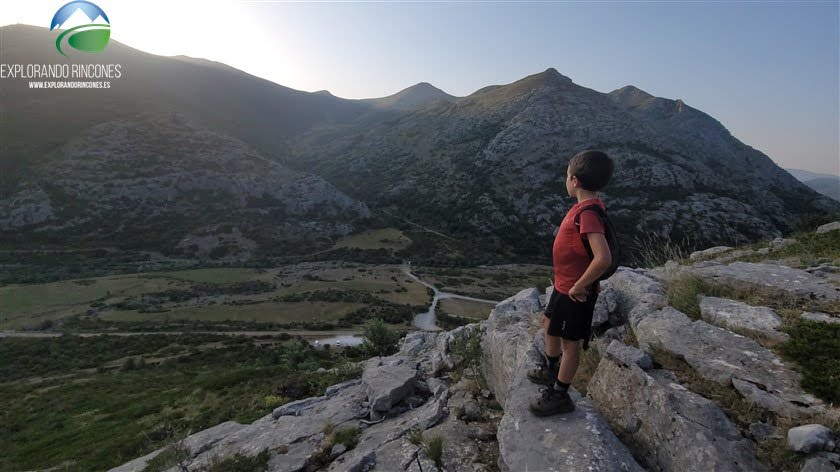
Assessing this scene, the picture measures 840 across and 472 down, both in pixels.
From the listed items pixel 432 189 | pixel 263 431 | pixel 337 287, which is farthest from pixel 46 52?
pixel 263 431

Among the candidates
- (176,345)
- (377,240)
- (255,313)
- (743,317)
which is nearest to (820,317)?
(743,317)

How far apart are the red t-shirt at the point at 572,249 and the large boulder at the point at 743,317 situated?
356 cm

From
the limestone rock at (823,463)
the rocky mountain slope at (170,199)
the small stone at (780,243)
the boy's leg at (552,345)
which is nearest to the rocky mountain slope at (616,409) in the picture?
the limestone rock at (823,463)

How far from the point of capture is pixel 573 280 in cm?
550

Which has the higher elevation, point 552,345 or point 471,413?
point 552,345

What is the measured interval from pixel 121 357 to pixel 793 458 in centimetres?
5716

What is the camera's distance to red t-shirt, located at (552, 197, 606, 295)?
5.23m

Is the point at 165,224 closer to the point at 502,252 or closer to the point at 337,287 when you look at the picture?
the point at 337,287

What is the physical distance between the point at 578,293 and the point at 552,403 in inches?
65.3

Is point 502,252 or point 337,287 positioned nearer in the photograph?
point 337,287

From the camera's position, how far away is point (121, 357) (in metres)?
45.1

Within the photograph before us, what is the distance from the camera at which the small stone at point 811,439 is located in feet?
13.8

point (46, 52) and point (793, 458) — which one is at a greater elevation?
point (46, 52)

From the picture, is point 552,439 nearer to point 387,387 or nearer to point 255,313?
point 387,387
